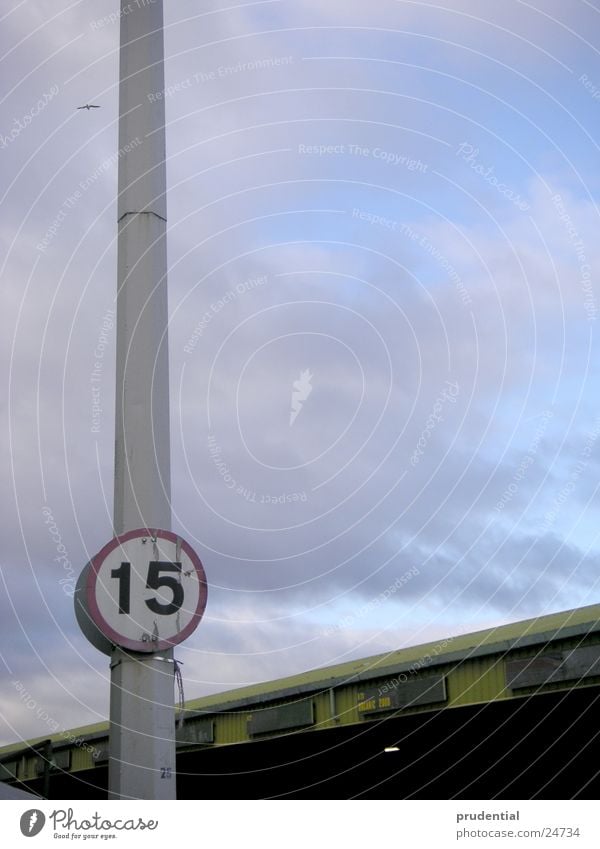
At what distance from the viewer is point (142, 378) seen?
6.46 m

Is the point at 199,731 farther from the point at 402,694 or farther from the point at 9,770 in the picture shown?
the point at 9,770

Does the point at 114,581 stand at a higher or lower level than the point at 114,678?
higher

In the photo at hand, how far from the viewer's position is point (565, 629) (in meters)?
15.6

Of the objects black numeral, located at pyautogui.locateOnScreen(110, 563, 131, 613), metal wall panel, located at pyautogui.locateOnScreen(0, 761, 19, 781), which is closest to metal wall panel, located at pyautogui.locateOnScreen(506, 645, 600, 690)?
black numeral, located at pyautogui.locateOnScreen(110, 563, 131, 613)

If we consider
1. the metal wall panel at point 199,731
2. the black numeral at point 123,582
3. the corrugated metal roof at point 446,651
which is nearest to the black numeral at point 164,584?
the black numeral at point 123,582

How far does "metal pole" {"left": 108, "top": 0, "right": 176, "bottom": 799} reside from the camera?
19.0 feet

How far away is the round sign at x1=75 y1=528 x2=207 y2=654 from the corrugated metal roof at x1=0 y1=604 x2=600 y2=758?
10109 mm

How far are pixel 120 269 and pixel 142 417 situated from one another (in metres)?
1.01
